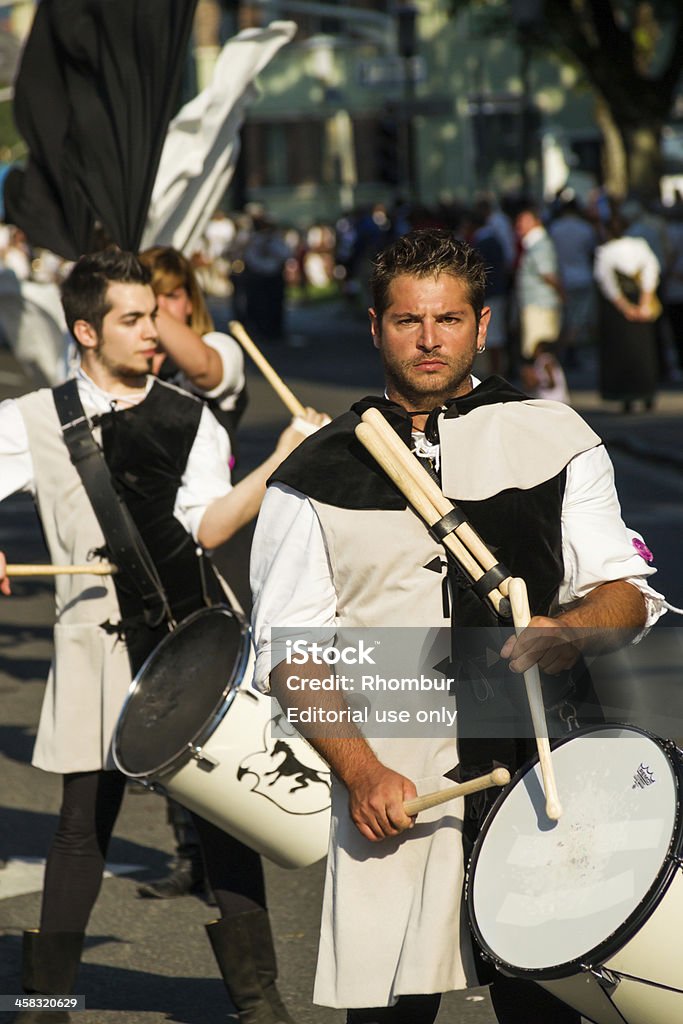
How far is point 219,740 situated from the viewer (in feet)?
13.4

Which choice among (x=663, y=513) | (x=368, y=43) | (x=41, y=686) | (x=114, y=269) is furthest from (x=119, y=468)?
(x=368, y=43)

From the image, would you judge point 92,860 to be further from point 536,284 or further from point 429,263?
point 536,284

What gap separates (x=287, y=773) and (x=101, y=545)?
0.84 m

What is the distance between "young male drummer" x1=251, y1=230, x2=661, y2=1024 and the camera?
3250mm

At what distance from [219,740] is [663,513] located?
7876 mm

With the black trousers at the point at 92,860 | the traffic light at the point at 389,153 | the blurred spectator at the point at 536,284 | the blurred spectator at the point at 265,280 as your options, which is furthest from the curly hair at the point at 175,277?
the traffic light at the point at 389,153

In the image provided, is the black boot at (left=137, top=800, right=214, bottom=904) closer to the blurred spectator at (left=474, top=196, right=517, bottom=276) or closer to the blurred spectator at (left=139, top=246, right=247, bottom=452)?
the blurred spectator at (left=139, top=246, right=247, bottom=452)

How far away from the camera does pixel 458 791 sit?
3057mm

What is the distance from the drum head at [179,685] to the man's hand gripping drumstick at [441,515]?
3.55ft

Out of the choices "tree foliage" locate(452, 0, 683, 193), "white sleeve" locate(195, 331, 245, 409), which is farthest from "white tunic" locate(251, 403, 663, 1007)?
"tree foliage" locate(452, 0, 683, 193)

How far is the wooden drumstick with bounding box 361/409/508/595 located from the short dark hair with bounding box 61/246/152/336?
1.68 meters

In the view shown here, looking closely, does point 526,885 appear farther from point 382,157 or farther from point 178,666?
point 382,157

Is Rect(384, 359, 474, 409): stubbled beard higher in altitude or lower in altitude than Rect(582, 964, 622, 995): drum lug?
higher

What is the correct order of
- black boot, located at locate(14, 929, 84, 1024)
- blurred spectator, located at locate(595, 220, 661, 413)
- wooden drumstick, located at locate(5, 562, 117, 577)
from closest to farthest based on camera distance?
wooden drumstick, located at locate(5, 562, 117, 577), black boot, located at locate(14, 929, 84, 1024), blurred spectator, located at locate(595, 220, 661, 413)
